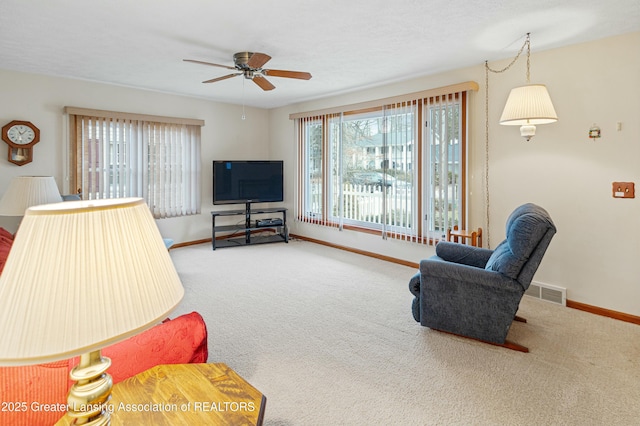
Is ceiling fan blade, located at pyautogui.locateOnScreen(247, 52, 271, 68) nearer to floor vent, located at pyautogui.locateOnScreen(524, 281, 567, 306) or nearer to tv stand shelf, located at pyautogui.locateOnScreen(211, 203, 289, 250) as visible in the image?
tv stand shelf, located at pyautogui.locateOnScreen(211, 203, 289, 250)

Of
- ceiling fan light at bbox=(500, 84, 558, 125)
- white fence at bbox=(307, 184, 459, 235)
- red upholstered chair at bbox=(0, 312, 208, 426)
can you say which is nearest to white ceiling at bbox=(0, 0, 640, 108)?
ceiling fan light at bbox=(500, 84, 558, 125)

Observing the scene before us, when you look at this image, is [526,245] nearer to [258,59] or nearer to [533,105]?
[533,105]

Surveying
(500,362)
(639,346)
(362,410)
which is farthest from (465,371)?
(639,346)

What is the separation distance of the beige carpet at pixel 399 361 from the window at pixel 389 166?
1.20 m

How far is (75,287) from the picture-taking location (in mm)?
649

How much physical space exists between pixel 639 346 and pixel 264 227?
5.06 meters

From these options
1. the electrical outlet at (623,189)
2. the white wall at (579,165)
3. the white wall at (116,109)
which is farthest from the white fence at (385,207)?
the white wall at (116,109)

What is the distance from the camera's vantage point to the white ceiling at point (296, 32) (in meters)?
2.61

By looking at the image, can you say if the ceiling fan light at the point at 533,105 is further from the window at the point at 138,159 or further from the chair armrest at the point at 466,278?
the window at the point at 138,159

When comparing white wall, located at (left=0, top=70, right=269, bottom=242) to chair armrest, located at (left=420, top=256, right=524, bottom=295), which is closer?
chair armrest, located at (left=420, top=256, right=524, bottom=295)

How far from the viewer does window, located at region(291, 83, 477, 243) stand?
4.23m

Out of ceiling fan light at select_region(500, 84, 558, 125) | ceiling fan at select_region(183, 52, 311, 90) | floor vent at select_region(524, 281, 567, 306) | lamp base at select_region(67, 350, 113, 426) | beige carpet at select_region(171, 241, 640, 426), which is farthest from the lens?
floor vent at select_region(524, 281, 567, 306)

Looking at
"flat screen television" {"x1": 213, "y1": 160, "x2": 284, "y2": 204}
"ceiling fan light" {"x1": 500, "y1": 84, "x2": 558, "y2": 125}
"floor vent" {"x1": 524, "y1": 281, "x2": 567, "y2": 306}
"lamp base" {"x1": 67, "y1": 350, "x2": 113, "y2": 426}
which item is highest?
"ceiling fan light" {"x1": 500, "y1": 84, "x2": 558, "y2": 125}

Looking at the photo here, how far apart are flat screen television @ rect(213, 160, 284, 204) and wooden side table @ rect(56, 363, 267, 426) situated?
194 inches
